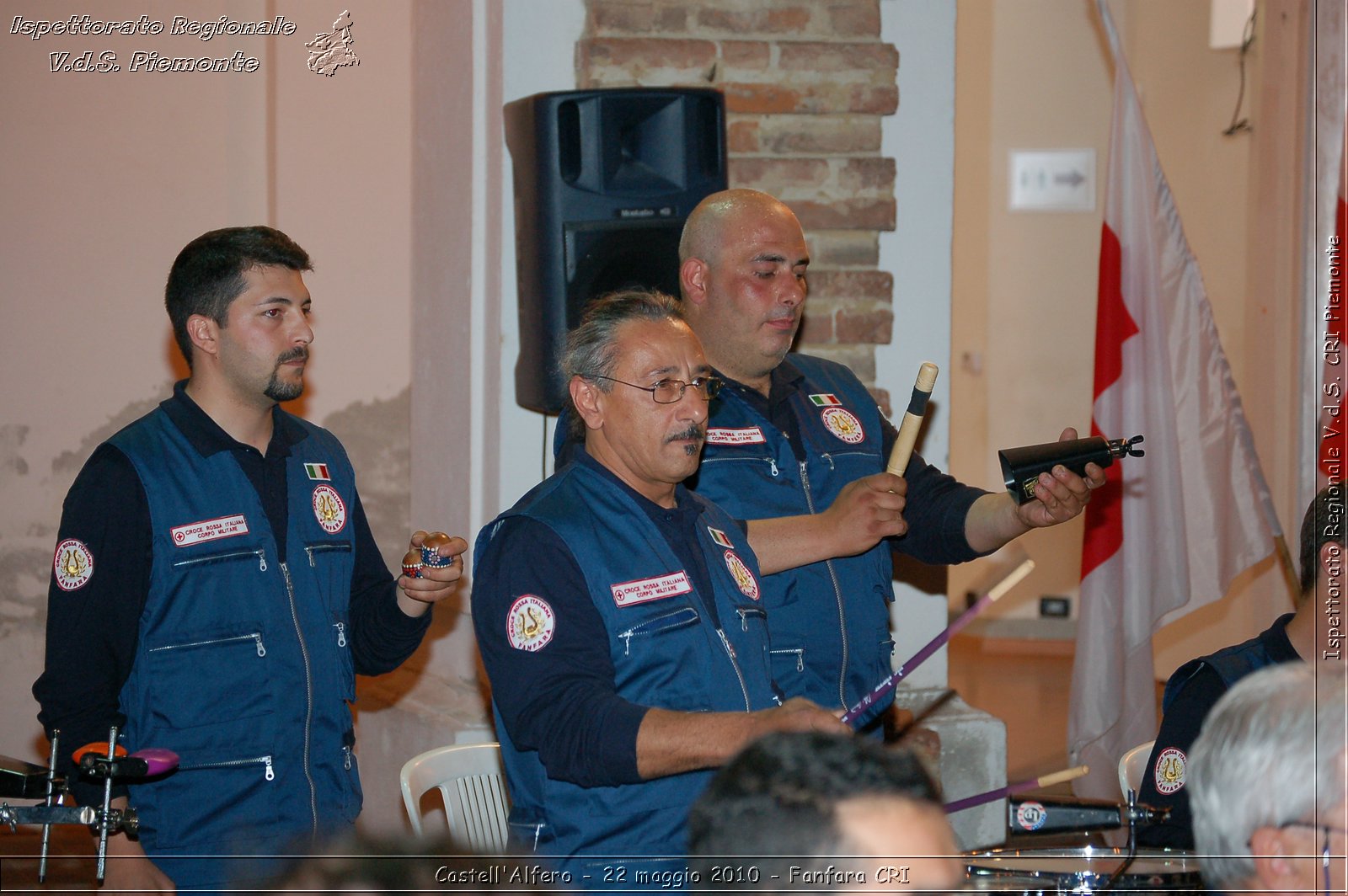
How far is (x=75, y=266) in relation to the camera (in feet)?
12.7

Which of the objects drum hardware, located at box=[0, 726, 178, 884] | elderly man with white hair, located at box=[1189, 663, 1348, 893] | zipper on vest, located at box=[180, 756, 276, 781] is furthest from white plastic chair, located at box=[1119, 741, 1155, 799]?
drum hardware, located at box=[0, 726, 178, 884]

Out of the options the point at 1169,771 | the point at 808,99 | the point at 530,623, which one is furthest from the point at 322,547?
the point at 808,99

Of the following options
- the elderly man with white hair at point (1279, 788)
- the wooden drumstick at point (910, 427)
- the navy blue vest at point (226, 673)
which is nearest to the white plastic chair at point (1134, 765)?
the wooden drumstick at point (910, 427)

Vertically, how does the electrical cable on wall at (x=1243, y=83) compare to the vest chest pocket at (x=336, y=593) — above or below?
above

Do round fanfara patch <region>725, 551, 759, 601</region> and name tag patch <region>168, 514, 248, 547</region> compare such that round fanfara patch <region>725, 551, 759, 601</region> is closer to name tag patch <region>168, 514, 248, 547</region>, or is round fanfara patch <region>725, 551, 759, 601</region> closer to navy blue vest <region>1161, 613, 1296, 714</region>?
navy blue vest <region>1161, 613, 1296, 714</region>

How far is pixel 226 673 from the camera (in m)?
2.17

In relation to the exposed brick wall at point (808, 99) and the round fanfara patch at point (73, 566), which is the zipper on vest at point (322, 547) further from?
the exposed brick wall at point (808, 99)

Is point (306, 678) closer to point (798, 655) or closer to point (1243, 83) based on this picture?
point (798, 655)

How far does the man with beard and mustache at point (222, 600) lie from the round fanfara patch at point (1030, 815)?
111cm

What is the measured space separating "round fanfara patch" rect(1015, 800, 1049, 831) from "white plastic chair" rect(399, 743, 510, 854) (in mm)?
1097

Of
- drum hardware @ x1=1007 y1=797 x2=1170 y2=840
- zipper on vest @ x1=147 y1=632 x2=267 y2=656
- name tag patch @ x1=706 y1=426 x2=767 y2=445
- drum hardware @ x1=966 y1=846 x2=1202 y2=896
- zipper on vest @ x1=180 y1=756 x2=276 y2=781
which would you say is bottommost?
zipper on vest @ x1=180 y1=756 x2=276 y2=781

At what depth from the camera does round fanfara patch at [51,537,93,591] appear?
2.07 metres

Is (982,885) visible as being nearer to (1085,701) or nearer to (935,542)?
(935,542)

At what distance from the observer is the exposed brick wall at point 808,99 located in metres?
3.28
